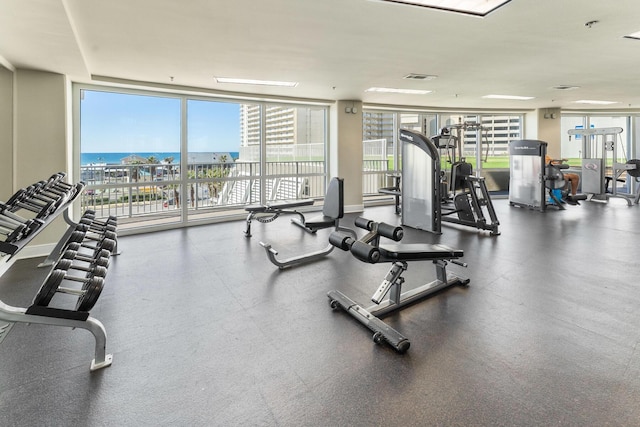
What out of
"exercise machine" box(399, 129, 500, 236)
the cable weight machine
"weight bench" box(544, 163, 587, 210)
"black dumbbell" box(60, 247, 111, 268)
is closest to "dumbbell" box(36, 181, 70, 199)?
"black dumbbell" box(60, 247, 111, 268)

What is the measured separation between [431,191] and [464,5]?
2761 millimetres

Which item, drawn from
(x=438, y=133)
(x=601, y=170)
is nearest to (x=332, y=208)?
(x=438, y=133)

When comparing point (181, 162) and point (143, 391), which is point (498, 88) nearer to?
point (181, 162)

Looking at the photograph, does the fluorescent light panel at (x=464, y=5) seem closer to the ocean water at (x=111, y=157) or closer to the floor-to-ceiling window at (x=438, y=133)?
the ocean water at (x=111, y=157)

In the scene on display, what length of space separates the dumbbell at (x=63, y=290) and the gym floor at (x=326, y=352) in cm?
40

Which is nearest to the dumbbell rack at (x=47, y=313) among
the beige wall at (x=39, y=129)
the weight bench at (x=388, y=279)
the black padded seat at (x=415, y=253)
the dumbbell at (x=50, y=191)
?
the dumbbell at (x=50, y=191)

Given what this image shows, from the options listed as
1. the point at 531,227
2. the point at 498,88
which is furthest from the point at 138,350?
the point at 498,88

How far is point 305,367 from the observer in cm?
192

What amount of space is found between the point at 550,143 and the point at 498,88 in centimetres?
372

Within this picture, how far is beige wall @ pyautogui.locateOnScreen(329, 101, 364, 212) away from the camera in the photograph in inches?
291

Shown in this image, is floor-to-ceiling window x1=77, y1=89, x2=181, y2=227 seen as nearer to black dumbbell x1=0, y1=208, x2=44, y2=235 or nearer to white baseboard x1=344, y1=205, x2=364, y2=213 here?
black dumbbell x1=0, y1=208, x2=44, y2=235

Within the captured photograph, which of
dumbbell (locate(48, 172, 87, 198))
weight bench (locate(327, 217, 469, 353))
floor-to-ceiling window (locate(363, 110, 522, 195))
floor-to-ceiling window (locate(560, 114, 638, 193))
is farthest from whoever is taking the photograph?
floor-to-ceiling window (locate(560, 114, 638, 193))

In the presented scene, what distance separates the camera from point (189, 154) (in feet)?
20.8

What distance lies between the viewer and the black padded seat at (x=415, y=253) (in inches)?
94.4
